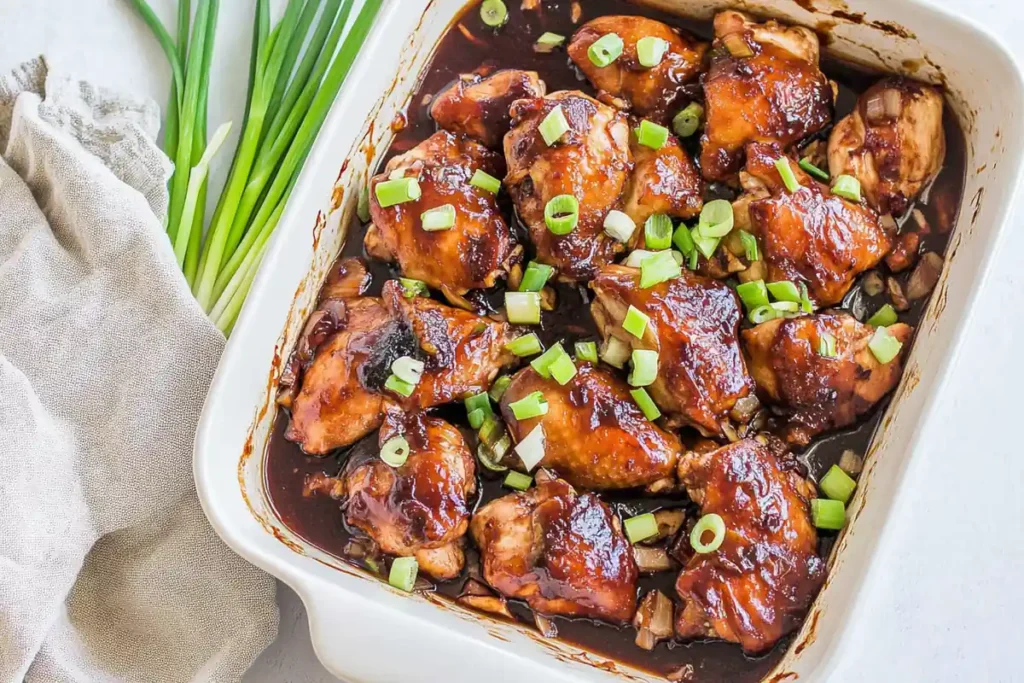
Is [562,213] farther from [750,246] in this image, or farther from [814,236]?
[814,236]

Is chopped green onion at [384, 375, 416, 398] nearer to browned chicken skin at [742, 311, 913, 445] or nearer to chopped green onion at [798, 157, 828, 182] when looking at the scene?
browned chicken skin at [742, 311, 913, 445]

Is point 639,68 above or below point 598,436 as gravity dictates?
above

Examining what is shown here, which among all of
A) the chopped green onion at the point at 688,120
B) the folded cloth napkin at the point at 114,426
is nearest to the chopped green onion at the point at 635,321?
the chopped green onion at the point at 688,120

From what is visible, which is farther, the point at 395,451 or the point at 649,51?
the point at 649,51

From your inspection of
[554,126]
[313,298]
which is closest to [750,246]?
[554,126]

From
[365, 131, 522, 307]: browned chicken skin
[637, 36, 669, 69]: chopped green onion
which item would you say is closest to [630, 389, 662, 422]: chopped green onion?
[365, 131, 522, 307]: browned chicken skin

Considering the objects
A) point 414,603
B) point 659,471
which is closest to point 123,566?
point 414,603
